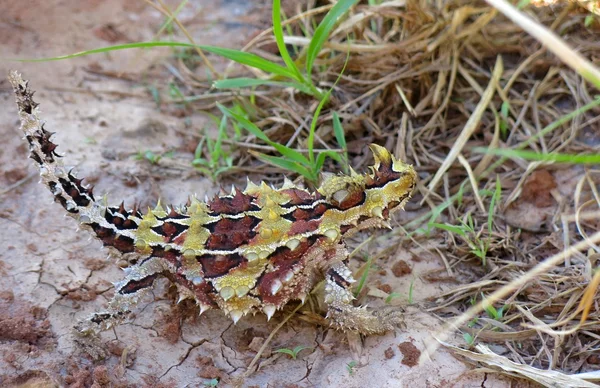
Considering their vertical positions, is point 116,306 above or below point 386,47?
below

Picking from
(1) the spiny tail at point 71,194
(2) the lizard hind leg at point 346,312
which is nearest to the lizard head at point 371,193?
(2) the lizard hind leg at point 346,312

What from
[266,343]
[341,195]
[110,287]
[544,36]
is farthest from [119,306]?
[544,36]

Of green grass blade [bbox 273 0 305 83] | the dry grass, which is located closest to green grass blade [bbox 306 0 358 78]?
green grass blade [bbox 273 0 305 83]

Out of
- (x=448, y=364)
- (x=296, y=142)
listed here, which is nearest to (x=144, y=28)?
(x=296, y=142)

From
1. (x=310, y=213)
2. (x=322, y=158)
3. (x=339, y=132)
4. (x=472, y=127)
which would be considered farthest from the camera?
(x=472, y=127)

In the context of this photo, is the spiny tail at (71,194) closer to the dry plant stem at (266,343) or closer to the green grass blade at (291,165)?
the dry plant stem at (266,343)

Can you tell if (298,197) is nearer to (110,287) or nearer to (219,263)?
(219,263)

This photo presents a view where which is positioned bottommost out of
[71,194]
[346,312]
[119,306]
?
[346,312]

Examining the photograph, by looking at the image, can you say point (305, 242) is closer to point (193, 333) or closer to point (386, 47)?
point (193, 333)
